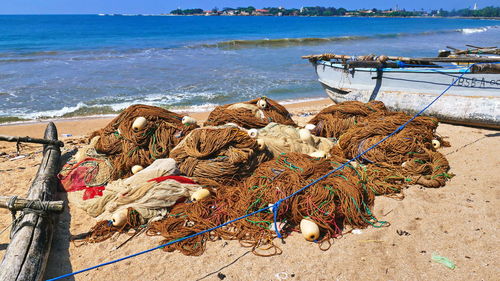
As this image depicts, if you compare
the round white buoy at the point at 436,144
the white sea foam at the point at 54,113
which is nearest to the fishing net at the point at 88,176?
the round white buoy at the point at 436,144

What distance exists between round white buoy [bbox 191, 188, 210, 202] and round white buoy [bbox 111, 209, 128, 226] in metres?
0.82

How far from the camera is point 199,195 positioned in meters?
4.49

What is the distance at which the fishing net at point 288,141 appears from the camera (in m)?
5.46

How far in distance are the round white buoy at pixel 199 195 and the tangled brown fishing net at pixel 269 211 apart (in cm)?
6

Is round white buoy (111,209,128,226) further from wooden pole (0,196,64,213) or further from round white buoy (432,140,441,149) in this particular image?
round white buoy (432,140,441,149)

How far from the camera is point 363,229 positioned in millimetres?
4074

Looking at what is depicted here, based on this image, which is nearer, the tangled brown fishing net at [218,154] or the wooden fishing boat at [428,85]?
the tangled brown fishing net at [218,154]

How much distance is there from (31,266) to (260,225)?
2256 mm

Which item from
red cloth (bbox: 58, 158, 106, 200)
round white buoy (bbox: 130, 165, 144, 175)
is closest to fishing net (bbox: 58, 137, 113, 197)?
red cloth (bbox: 58, 158, 106, 200)

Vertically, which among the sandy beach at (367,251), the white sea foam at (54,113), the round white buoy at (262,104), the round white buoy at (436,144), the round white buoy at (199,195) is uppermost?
the round white buoy at (262,104)

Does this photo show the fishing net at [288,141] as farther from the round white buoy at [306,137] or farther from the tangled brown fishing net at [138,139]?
the tangled brown fishing net at [138,139]

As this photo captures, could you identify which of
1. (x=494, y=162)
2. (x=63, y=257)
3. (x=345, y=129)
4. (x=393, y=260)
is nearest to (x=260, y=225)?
(x=393, y=260)

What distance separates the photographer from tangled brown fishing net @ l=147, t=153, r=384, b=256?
3.96 metres

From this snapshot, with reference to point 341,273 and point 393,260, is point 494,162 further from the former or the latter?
point 341,273
